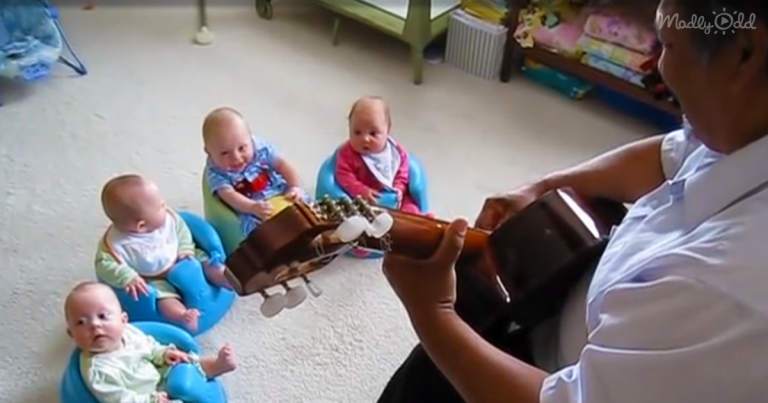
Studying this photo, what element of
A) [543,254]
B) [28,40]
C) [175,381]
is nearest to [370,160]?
[175,381]

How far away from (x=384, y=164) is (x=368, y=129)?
9 centimetres

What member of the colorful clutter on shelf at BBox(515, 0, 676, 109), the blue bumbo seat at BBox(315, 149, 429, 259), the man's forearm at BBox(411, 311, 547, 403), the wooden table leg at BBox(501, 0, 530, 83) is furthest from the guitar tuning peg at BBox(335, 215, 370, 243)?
the wooden table leg at BBox(501, 0, 530, 83)

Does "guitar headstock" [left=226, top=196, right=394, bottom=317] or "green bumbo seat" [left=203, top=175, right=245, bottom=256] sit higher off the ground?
"guitar headstock" [left=226, top=196, right=394, bottom=317]

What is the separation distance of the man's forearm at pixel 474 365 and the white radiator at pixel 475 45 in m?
1.73

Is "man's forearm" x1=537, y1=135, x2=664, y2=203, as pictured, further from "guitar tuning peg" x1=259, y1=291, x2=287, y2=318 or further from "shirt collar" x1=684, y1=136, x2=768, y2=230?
"guitar tuning peg" x1=259, y1=291, x2=287, y2=318

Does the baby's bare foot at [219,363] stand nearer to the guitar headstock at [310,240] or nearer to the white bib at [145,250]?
the white bib at [145,250]

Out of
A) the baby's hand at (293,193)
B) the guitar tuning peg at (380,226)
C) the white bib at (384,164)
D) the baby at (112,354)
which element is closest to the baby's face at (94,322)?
the baby at (112,354)

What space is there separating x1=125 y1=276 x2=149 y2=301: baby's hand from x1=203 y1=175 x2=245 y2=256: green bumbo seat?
0.80 feet

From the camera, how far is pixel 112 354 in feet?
5.28

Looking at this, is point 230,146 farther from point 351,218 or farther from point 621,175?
point 351,218

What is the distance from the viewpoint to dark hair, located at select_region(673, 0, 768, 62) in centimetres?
72

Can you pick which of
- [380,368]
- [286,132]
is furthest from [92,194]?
[380,368]

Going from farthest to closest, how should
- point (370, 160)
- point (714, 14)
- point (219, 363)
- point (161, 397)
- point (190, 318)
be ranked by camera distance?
1. point (370, 160)
2. point (190, 318)
3. point (219, 363)
4. point (161, 397)
5. point (714, 14)

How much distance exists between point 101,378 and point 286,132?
101 cm
